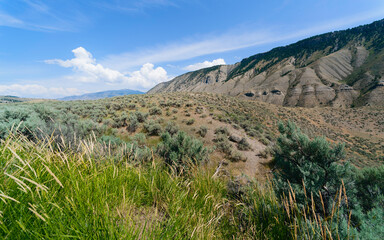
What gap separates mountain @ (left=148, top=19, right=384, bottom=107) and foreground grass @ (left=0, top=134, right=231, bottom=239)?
73187mm

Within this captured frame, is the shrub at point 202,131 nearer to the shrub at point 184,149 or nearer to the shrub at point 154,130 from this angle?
the shrub at point 154,130

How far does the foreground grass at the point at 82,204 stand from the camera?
112cm

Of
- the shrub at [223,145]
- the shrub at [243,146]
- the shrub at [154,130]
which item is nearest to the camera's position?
the shrub at [223,145]

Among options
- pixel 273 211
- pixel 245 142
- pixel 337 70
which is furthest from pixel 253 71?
pixel 273 211

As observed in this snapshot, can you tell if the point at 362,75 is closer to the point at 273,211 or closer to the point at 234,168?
the point at 234,168

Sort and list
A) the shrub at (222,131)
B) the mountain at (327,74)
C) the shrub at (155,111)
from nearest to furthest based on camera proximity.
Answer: the shrub at (222,131) → the shrub at (155,111) → the mountain at (327,74)

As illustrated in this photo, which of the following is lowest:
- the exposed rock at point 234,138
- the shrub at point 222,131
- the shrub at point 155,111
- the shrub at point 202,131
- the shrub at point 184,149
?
the exposed rock at point 234,138

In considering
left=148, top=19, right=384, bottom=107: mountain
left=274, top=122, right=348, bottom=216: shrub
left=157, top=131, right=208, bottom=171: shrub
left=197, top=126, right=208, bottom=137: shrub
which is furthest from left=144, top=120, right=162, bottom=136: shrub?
left=148, top=19, right=384, bottom=107: mountain

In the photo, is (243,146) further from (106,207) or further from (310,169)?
(106,207)

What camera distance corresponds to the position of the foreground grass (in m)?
1.12

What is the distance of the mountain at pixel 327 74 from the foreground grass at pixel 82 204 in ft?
240

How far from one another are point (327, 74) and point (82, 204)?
10382cm

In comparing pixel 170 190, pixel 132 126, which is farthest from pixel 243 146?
pixel 170 190

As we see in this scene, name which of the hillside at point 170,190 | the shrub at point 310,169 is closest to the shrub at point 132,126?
the hillside at point 170,190
